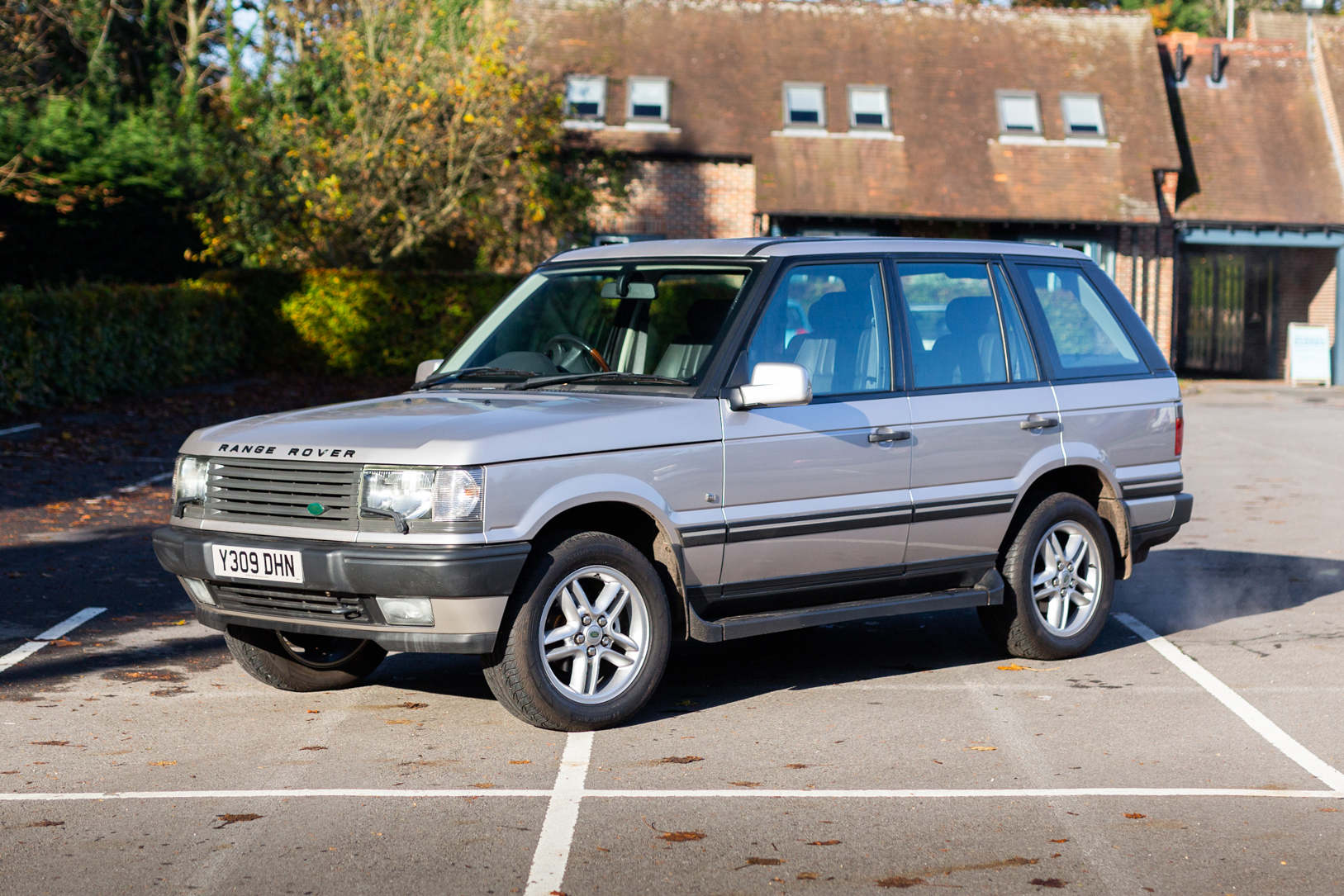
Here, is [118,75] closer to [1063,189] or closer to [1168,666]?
[1063,189]

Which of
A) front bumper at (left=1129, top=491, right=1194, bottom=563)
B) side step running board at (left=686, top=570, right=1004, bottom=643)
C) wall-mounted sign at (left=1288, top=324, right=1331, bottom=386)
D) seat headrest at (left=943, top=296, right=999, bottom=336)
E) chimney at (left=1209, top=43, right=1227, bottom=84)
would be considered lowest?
wall-mounted sign at (left=1288, top=324, right=1331, bottom=386)

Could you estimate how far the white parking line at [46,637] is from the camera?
24.5 ft

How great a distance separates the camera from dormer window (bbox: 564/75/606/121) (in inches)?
1275

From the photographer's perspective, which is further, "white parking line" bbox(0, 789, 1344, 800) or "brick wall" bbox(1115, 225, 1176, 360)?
"brick wall" bbox(1115, 225, 1176, 360)

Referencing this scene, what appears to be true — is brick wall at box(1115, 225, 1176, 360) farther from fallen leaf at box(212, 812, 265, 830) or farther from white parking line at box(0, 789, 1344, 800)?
fallen leaf at box(212, 812, 265, 830)

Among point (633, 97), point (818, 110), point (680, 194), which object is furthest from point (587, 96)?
point (818, 110)

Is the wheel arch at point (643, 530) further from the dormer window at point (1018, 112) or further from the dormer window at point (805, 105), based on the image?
the dormer window at point (1018, 112)

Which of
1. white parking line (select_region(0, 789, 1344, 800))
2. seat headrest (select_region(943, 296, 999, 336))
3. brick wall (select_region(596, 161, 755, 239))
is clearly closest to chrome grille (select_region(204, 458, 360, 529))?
white parking line (select_region(0, 789, 1344, 800))

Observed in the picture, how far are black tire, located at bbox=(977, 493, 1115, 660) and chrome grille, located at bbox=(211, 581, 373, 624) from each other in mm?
3094

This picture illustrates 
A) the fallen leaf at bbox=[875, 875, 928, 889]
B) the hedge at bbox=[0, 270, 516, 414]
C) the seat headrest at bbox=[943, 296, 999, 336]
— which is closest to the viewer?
the fallen leaf at bbox=[875, 875, 928, 889]

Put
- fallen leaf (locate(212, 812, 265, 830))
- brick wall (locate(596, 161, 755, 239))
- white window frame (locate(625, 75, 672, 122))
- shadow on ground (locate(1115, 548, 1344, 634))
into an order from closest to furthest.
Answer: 1. fallen leaf (locate(212, 812, 265, 830))
2. shadow on ground (locate(1115, 548, 1344, 634))
3. brick wall (locate(596, 161, 755, 239))
4. white window frame (locate(625, 75, 672, 122))

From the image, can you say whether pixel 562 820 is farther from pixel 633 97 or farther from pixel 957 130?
pixel 957 130

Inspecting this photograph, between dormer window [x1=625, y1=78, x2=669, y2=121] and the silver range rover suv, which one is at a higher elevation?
dormer window [x1=625, y1=78, x2=669, y2=121]

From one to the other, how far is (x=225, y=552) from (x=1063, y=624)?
392cm
